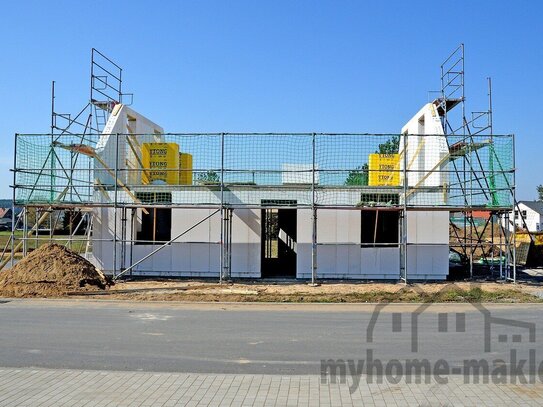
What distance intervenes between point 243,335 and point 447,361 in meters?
3.66

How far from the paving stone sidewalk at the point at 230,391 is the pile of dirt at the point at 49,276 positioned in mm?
9162

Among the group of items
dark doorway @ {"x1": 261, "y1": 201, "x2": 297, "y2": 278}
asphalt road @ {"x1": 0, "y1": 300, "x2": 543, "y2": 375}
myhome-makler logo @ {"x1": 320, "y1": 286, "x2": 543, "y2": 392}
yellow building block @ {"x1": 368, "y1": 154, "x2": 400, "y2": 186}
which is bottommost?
asphalt road @ {"x1": 0, "y1": 300, "x2": 543, "y2": 375}

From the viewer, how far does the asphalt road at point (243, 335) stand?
8.06 m

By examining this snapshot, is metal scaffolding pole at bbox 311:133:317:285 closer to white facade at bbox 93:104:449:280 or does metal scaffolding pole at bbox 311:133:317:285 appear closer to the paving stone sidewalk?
white facade at bbox 93:104:449:280

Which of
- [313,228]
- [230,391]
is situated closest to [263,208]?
[313,228]

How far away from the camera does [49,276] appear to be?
53.7ft

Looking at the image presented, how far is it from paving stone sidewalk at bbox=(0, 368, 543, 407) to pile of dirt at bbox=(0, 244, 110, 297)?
916cm

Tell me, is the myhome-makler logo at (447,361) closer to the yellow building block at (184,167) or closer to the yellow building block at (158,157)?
the yellow building block at (158,157)

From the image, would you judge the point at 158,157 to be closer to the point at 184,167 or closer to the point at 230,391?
the point at 184,167

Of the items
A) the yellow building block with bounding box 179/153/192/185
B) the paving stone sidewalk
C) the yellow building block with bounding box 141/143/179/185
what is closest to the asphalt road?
the paving stone sidewalk

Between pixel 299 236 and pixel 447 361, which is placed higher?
pixel 299 236

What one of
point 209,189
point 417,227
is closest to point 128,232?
point 209,189

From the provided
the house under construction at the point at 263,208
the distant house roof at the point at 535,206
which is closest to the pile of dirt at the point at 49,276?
the house under construction at the point at 263,208

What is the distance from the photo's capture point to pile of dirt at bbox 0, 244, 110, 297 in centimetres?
1572
